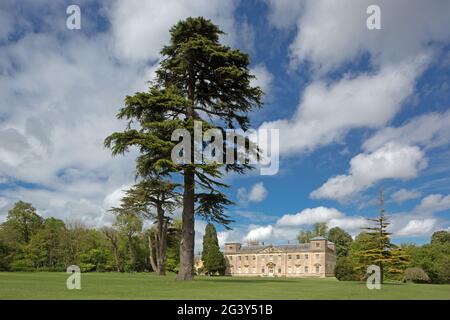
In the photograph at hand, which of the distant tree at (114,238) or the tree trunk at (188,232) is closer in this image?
the tree trunk at (188,232)

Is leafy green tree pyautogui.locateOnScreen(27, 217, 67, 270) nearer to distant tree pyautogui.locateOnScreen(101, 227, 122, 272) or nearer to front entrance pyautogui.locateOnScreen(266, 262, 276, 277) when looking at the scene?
distant tree pyautogui.locateOnScreen(101, 227, 122, 272)

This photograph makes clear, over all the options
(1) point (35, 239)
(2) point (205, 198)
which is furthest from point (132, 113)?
(1) point (35, 239)

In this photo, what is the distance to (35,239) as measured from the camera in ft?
182

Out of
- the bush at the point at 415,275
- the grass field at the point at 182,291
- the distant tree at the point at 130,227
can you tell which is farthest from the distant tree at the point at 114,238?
the grass field at the point at 182,291

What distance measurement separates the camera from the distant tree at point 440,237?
8720cm

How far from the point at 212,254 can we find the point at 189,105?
54.5 m

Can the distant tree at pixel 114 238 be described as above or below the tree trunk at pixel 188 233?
below

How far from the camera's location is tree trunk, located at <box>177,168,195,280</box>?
2223 cm

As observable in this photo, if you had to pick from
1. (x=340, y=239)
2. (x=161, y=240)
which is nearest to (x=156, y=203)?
(x=161, y=240)

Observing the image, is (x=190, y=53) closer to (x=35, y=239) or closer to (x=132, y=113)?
(x=132, y=113)

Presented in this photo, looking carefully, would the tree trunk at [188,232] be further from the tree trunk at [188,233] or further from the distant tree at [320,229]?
the distant tree at [320,229]

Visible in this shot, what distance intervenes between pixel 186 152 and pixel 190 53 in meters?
5.29

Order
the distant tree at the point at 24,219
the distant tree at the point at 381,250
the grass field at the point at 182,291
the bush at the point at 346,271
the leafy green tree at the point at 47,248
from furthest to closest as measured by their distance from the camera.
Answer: the distant tree at the point at 24,219, the leafy green tree at the point at 47,248, the bush at the point at 346,271, the distant tree at the point at 381,250, the grass field at the point at 182,291

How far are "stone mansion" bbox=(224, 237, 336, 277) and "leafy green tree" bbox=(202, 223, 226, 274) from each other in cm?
1555
